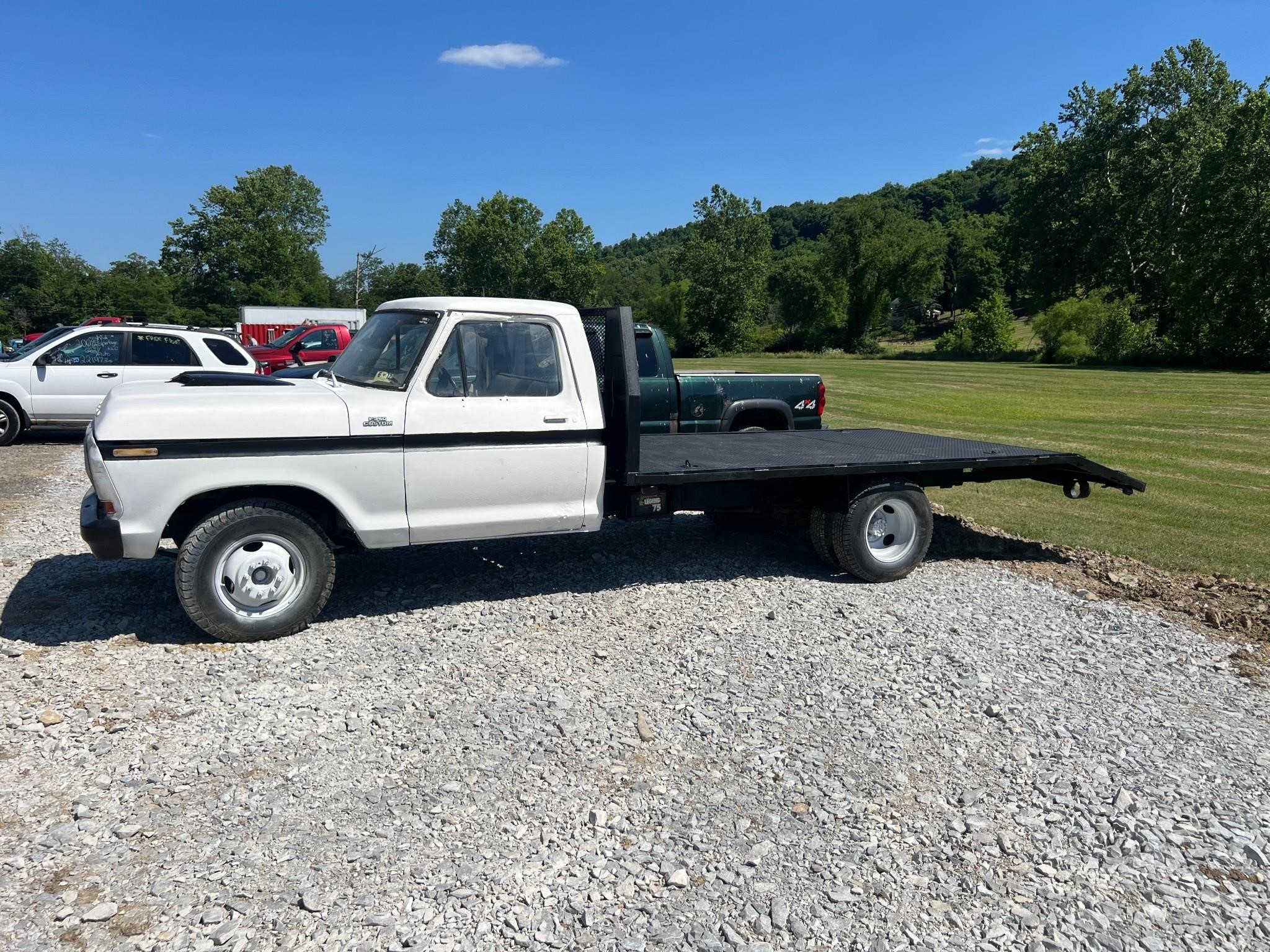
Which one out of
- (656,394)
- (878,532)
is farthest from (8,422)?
(878,532)

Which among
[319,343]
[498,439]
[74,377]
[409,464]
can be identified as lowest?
[409,464]

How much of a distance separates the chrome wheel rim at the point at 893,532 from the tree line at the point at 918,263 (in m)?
42.1

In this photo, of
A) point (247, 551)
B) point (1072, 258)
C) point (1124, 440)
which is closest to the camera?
point (247, 551)

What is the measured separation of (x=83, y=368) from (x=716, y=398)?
33.3ft

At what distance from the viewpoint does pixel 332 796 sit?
394cm

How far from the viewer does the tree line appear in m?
45.0

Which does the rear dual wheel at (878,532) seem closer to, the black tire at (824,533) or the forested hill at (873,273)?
the black tire at (824,533)

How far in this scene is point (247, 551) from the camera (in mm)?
5531

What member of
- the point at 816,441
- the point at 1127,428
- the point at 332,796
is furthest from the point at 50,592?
the point at 1127,428

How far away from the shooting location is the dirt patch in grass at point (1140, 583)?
244 inches

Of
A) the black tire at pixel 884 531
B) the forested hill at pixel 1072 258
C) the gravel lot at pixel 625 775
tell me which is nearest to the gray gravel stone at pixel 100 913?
the gravel lot at pixel 625 775

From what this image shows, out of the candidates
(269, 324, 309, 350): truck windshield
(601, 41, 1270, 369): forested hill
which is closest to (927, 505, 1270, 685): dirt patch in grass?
(269, 324, 309, 350): truck windshield

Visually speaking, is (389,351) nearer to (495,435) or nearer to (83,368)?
(495,435)

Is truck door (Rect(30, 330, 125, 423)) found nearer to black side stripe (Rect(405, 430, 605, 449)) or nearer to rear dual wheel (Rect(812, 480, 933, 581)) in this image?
black side stripe (Rect(405, 430, 605, 449))
